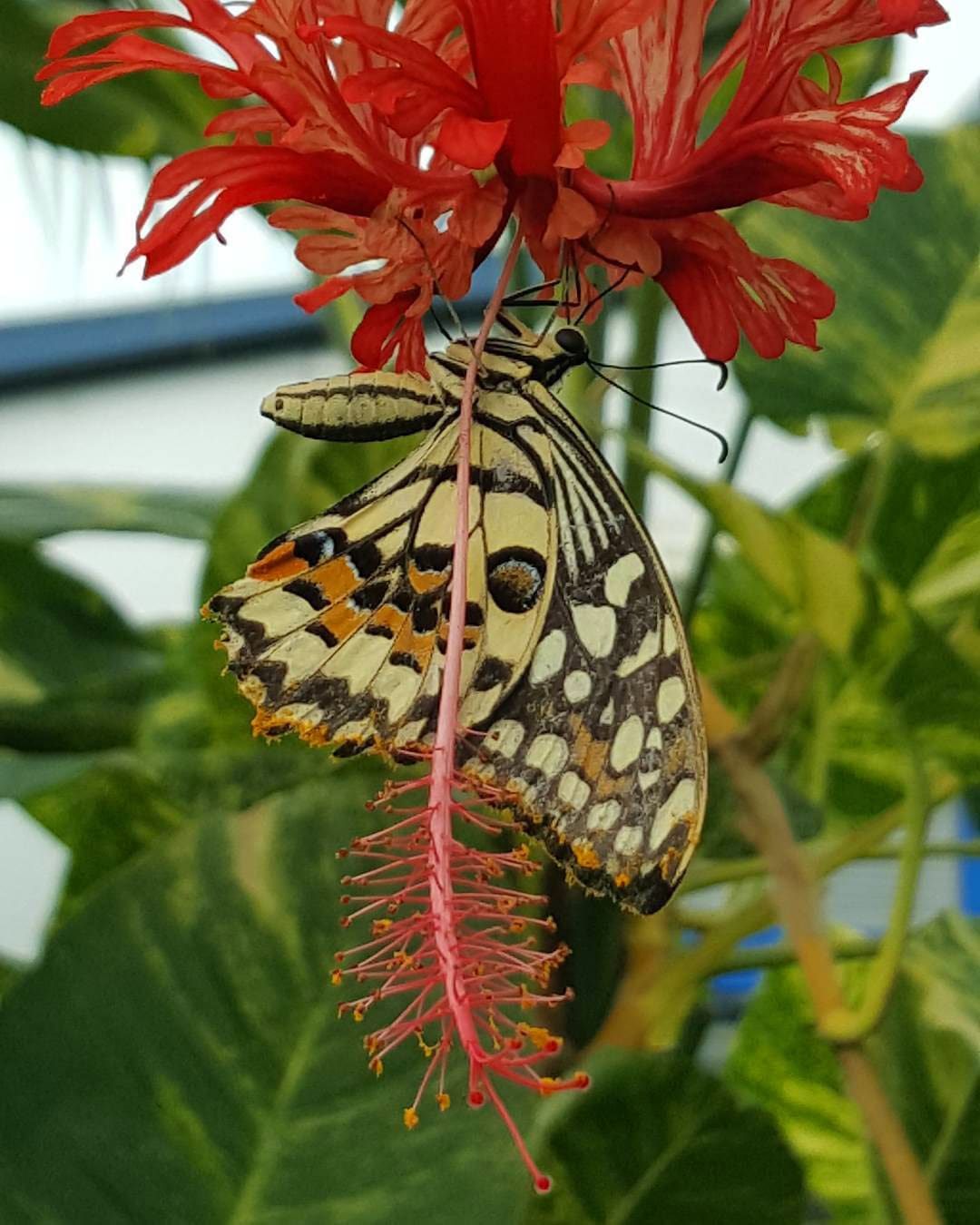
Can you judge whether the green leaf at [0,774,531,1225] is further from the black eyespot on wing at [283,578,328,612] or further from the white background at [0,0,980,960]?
the white background at [0,0,980,960]

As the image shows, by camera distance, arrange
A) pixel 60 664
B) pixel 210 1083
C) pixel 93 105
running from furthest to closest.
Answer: pixel 60 664
pixel 93 105
pixel 210 1083

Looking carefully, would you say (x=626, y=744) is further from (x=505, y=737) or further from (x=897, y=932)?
(x=897, y=932)

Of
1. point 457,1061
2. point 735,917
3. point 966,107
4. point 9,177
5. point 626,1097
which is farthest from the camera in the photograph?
point 9,177

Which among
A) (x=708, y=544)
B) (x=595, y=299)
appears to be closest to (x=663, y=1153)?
(x=708, y=544)

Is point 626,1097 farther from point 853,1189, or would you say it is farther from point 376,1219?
point 853,1189

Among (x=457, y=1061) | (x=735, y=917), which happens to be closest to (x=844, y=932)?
(x=735, y=917)
